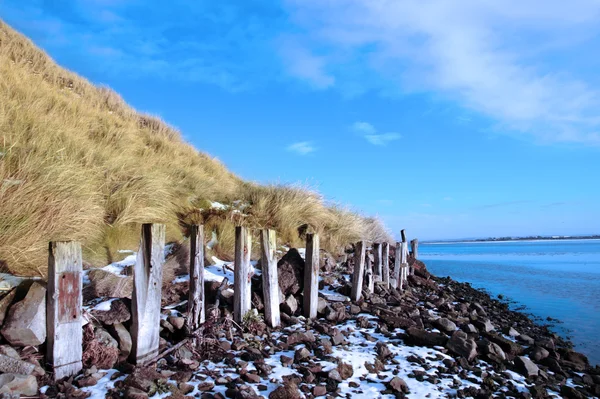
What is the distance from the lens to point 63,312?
13.2 feet

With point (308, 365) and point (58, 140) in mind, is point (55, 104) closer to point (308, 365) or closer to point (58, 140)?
point (58, 140)

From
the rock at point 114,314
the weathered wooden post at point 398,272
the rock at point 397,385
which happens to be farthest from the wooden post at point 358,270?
the rock at point 114,314

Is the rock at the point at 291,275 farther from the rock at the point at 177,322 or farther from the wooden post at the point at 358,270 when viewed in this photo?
the rock at the point at 177,322

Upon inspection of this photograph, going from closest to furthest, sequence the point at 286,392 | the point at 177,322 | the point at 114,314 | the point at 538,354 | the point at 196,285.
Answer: the point at 286,392, the point at 114,314, the point at 177,322, the point at 196,285, the point at 538,354

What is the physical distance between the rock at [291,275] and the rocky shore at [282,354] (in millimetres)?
17

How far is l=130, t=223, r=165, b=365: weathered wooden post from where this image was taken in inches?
171

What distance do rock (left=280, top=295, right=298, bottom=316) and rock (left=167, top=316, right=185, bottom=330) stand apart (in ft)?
5.33

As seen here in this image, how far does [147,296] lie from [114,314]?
626 millimetres

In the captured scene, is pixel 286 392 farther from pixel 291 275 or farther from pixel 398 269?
pixel 398 269

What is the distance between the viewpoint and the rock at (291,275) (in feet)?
21.6

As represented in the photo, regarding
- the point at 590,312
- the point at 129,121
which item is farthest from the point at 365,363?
the point at 129,121

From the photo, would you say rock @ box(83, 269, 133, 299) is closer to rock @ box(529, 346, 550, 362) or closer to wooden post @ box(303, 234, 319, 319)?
wooden post @ box(303, 234, 319, 319)

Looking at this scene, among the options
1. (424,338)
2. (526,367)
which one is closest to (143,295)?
(424,338)

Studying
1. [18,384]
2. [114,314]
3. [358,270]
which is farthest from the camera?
[358,270]
